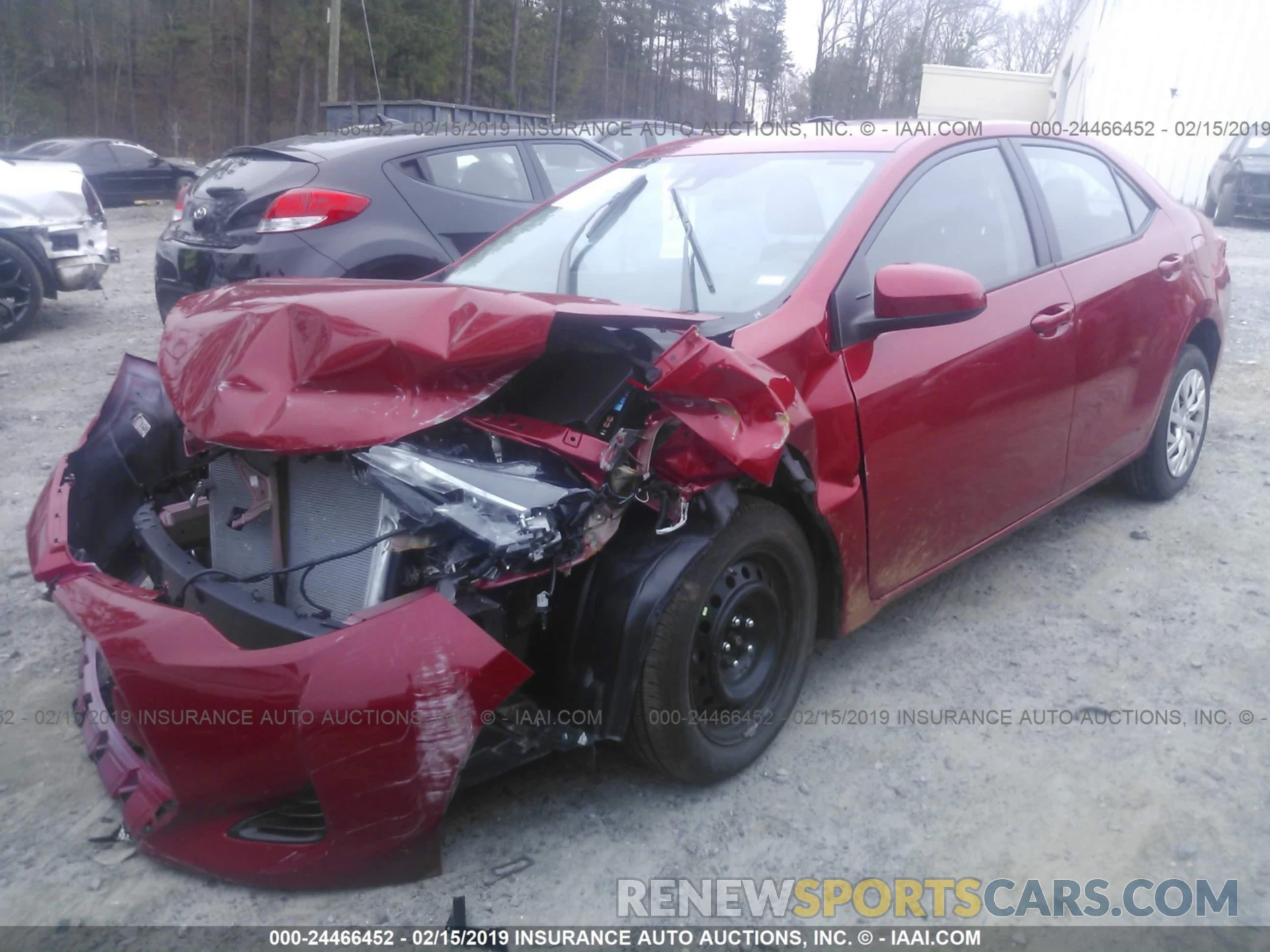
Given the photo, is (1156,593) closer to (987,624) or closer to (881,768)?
(987,624)

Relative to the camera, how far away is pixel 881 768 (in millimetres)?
2703

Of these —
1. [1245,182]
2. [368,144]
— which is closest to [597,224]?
[368,144]

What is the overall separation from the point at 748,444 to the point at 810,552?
2.14 feet

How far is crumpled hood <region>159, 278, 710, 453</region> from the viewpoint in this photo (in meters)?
2.07

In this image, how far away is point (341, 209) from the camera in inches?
225

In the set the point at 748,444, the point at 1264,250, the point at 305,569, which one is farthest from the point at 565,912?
the point at 1264,250

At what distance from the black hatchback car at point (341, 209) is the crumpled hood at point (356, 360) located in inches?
136

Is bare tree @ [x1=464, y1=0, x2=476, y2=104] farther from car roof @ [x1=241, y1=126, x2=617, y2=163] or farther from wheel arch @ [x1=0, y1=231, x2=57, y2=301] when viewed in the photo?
car roof @ [x1=241, y1=126, x2=617, y2=163]

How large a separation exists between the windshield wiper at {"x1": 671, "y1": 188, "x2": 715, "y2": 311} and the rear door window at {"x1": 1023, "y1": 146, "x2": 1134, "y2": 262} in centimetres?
137

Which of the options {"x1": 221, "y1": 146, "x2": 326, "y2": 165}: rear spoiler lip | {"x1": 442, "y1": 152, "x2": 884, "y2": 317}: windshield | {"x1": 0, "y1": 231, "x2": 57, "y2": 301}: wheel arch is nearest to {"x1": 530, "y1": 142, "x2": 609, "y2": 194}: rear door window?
{"x1": 221, "y1": 146, "x2": 326, "y2": 165}: rear spoiler lip

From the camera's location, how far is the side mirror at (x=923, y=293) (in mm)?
2629

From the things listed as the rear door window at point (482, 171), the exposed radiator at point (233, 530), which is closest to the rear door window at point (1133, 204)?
the exposed radiator at point (233, 530)

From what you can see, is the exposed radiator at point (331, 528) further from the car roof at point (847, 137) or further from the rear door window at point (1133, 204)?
the rear door window at point (1133, 204)

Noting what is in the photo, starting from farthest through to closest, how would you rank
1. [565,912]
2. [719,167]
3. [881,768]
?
[719,167], [881,768], [565,912]
